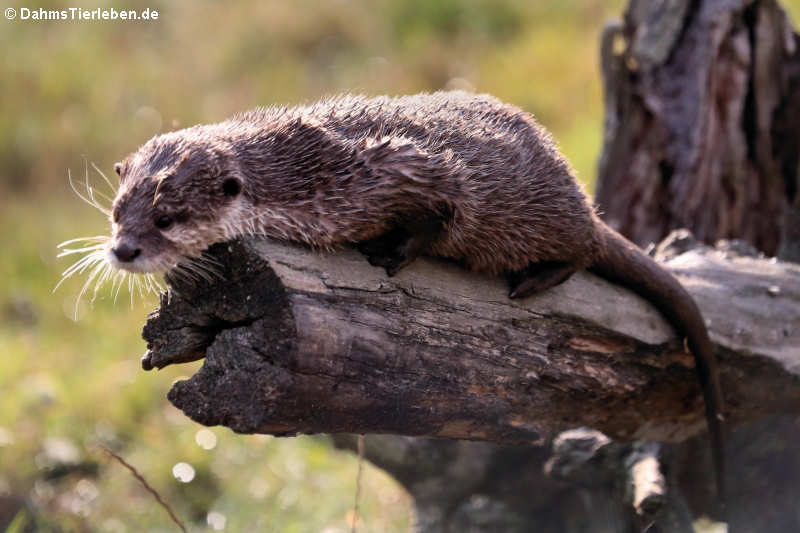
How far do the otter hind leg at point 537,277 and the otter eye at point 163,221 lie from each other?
1.11 meters

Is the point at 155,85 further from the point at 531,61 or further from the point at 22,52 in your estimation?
the point at 531,61

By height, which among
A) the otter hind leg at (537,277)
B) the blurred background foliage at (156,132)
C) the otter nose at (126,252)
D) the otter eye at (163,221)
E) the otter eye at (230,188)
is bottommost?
the blurred background foliage at (156,132)

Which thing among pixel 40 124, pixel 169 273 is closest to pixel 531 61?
pixel 40 124

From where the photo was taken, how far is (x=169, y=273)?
270 centimetres

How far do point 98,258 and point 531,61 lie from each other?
6.52 metres

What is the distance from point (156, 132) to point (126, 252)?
475cm

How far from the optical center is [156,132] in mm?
7094

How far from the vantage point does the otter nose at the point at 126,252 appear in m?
2.59

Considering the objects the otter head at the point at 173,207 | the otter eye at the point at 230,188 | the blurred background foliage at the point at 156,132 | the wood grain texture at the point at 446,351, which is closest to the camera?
the wood grain texture at the point at 446,351

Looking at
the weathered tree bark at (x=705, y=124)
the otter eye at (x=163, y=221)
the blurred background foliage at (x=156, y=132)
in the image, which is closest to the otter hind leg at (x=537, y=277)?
the otter eye at (x=163, y=221)

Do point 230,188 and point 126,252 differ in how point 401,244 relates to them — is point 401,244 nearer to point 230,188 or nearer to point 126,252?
point 230,188

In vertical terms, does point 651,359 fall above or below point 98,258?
below

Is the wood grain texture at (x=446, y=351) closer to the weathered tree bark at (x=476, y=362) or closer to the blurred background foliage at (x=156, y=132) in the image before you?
the weathered tree bark at (x=476, y=362)

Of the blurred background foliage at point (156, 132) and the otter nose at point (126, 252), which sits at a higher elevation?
the otter nose at point (126, 252)
